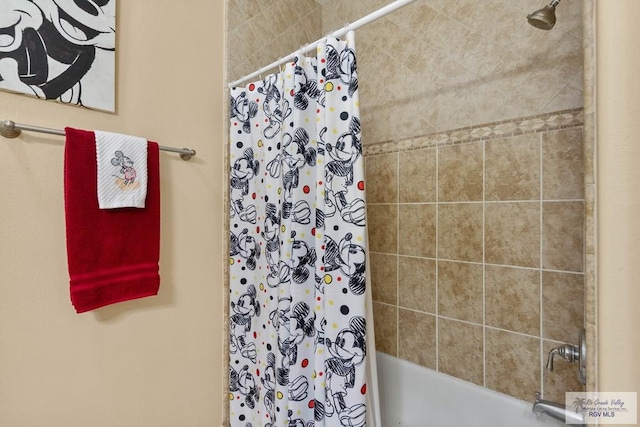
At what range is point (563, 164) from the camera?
45.2 inches

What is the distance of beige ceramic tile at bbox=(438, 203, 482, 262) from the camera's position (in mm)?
1356

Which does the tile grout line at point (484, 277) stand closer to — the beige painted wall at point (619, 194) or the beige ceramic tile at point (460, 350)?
the beige ceramic tile at point (460, 350)

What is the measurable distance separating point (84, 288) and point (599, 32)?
1393mm

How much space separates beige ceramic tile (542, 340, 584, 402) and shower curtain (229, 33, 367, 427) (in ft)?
2.42

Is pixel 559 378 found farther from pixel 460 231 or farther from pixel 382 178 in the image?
pixel 382 178

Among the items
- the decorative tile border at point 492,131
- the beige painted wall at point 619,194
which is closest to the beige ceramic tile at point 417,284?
the decorative tile border at point 492,131

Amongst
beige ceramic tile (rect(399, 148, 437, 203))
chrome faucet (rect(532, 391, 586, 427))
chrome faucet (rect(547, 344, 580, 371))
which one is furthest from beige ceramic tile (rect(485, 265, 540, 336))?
beige ceramic tile (rect(399, 148, 437, 203))

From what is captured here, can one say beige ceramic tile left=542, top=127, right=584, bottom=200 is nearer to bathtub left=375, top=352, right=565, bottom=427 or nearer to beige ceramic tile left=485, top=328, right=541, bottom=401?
beige ceramic tile left=485, top=328, right=541, bottom=401

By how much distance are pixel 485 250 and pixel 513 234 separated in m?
0.12

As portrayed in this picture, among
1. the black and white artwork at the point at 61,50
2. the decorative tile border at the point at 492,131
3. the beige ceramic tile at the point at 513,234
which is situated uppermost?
the black and white artwork at the point at 61,50

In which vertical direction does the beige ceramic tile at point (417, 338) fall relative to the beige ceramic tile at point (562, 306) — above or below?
below

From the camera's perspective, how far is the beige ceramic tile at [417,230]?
4.89ft

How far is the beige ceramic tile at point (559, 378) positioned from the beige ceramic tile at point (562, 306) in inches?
1.9

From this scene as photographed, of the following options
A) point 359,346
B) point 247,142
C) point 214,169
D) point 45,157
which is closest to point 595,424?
point 359,346
